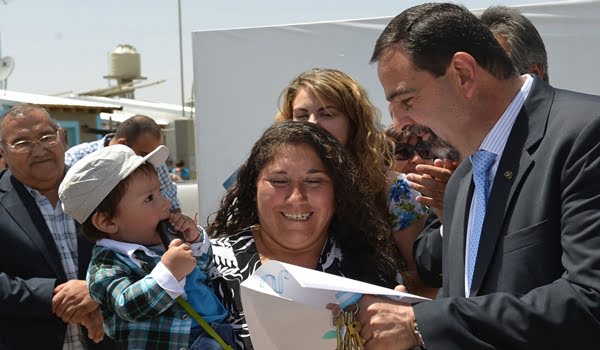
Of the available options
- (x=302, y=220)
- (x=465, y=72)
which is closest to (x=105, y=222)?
(x=302, y=220)

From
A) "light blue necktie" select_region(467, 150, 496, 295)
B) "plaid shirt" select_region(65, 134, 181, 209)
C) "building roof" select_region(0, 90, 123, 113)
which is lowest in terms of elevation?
"building roof" select_region(0, 90, 123, 113)

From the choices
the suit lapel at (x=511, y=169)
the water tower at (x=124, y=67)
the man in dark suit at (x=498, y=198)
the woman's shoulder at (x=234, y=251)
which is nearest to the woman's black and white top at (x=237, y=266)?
the woman's shoulder at (x=234, y=251)

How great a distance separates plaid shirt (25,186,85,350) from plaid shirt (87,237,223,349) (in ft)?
3.78

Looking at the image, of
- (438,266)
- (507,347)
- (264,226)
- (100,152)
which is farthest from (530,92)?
(100,152)

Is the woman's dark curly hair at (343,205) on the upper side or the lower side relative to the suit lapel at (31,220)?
upper

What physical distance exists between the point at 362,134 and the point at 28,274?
180 cm

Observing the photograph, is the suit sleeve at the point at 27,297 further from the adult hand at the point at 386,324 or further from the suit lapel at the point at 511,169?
the suit lapel at the point at 511,169

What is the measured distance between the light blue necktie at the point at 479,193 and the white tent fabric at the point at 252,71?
4.12 meters

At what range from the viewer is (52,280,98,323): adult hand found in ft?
10.5

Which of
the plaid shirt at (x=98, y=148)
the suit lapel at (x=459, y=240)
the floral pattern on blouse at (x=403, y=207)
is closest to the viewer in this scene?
the suit lapel at (x=459, y=240)

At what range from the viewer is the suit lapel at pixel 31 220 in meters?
3.61

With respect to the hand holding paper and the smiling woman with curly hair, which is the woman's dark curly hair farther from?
the hand holding paper

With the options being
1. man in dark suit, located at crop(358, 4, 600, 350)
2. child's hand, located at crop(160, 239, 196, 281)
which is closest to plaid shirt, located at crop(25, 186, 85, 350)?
child's hand, located at crop(160, 239, 196, 281)

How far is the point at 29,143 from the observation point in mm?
3910
